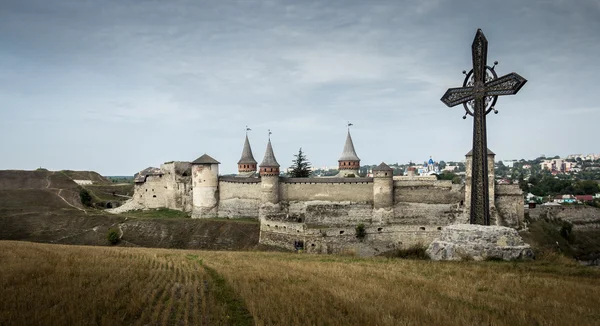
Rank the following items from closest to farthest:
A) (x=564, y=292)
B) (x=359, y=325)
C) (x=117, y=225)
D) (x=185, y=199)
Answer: (x=359, y=325)
(x=564, y=292)
(x=117, y=225)
(x=185, y=199)

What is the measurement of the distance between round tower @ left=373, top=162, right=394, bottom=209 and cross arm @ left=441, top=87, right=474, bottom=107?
15877 mm

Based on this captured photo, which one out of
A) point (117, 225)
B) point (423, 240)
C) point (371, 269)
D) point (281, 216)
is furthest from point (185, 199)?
point (371, 269)

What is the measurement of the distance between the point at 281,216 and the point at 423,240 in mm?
12318

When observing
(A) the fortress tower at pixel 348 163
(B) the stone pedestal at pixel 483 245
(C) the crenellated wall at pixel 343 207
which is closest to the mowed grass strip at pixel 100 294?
(B) the stone pedestal at pixel 483 245

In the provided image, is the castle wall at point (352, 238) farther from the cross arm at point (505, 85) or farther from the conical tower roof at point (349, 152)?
the conical tower roof at point (349, 152)

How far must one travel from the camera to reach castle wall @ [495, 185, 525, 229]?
128 ft

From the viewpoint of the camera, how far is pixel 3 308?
10.0 meters

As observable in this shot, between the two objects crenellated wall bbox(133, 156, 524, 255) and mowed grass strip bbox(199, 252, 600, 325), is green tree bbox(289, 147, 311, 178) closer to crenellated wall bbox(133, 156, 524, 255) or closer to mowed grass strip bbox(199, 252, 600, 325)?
crenellated wall bbox(133, 156, 524, 255)

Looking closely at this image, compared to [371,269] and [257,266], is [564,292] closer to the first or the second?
[371,269]

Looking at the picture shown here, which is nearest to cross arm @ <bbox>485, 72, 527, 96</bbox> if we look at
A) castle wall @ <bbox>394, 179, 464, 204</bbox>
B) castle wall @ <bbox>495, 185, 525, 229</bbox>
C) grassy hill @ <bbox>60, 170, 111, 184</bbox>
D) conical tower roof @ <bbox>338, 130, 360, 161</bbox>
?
castle wall @ <bbox>394, 179, 464, 204</bbox>

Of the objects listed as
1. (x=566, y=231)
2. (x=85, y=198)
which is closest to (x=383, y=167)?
(x=566, y=231)

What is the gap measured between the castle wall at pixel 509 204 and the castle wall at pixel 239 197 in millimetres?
22119

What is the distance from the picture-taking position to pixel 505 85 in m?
22.2

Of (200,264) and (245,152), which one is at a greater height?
(245,152)
